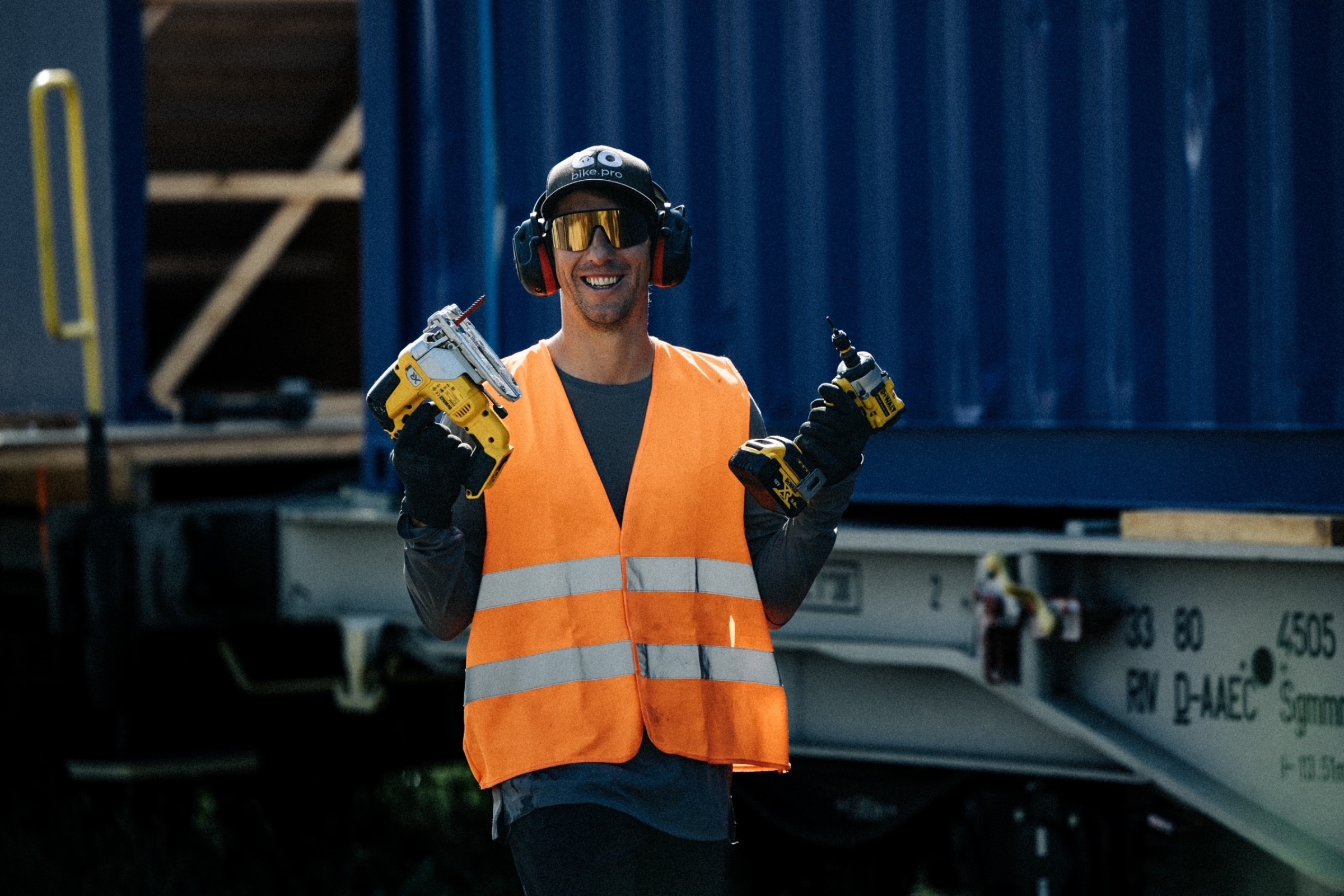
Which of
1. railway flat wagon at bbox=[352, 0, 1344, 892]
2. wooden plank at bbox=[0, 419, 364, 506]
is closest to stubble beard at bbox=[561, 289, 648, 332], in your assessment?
railway flat wagon at bbox=[352, 0, 1344, 892]

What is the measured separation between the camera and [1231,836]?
4133mm

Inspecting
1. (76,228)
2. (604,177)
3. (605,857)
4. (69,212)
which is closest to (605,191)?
(604,177)

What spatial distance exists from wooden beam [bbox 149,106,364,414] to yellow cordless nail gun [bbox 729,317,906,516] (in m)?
5.43

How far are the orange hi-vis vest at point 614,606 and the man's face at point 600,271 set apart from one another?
0.46 feet

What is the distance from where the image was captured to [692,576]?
2697mm

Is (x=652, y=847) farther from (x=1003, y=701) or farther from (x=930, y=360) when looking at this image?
(x=930, y=360)

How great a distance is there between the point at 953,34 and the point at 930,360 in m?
0.82

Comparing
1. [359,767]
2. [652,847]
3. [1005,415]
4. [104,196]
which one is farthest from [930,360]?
[104,196]

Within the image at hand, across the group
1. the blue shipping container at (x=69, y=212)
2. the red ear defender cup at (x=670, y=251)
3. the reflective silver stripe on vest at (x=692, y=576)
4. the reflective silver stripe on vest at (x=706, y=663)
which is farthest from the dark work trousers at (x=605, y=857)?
the blue shipping container at (x=69, y=212)

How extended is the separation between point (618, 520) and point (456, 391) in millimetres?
334

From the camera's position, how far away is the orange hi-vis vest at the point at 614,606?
103 inches

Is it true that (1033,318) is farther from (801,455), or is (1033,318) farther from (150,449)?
(150,449)

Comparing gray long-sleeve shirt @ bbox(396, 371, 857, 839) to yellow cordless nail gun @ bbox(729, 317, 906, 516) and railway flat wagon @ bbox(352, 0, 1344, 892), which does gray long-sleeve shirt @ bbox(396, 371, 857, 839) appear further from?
railway flat wagon @ bbox(352, 0, 1344, 892)

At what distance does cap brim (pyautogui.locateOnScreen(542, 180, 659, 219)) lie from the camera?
2.65 meters
